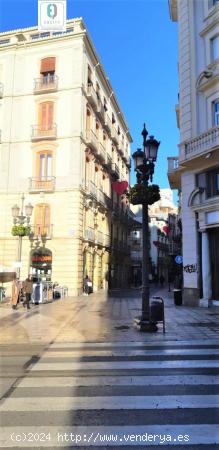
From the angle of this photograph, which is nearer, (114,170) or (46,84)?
(46,84)

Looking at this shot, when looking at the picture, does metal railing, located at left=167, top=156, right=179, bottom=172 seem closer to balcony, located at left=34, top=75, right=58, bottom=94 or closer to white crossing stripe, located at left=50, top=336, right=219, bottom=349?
balcony, located at left=34, top=75, right=58, bottom=94

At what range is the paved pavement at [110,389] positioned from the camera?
427 centimetres

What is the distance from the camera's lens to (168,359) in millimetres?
7773

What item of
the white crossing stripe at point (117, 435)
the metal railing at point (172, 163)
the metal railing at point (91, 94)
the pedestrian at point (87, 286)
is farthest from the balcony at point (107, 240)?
the white crossing stripe at point (117, 435)

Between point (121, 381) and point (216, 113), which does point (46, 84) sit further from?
point (121, 381)

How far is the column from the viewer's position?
18.0 meters

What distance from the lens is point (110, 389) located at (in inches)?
233

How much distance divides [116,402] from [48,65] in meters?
29.2

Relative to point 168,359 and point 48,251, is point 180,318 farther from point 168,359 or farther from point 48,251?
point 48,251

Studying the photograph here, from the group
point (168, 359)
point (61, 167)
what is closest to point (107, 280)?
point (61, 167)

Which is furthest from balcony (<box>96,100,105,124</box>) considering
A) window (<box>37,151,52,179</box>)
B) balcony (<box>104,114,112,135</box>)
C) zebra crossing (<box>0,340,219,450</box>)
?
zebra crossing (<box>0,340,219,450</box>)

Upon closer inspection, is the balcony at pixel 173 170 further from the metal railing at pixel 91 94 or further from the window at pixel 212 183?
the metal railing at pixel 91 94

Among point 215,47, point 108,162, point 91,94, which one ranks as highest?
point 91,94

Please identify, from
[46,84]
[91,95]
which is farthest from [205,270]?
[46,84]
